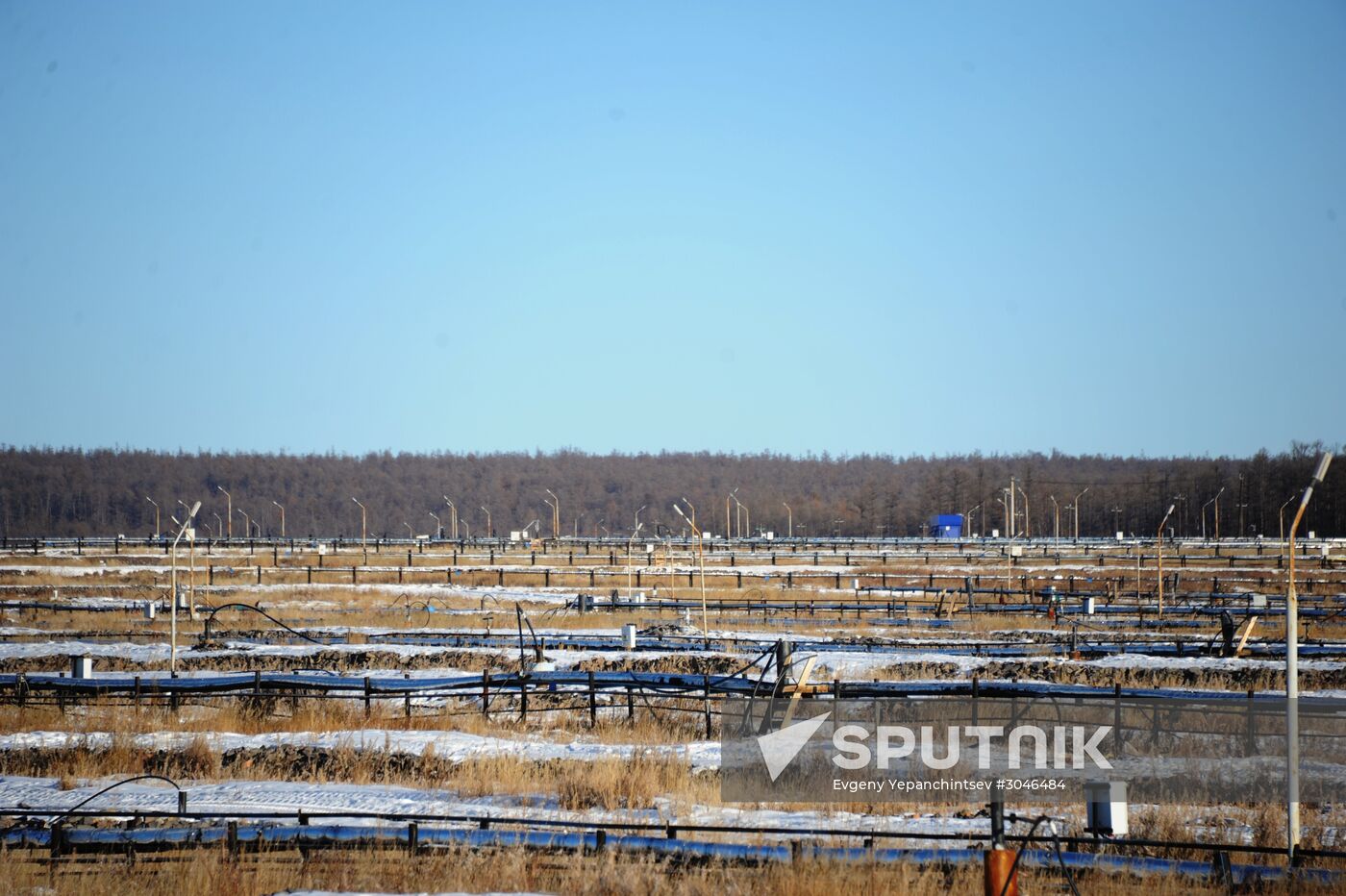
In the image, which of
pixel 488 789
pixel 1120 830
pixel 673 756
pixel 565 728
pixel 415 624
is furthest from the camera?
pixel 415 624

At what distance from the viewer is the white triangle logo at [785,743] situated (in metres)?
17.0

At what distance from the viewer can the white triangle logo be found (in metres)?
17.0

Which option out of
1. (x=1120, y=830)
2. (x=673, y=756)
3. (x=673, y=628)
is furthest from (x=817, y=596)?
(x=1120, y=830)

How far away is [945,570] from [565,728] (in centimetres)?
5495

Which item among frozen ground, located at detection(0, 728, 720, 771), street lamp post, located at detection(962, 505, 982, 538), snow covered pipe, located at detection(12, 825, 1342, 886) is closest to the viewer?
snow covered pipe, located at detection(12, 825, 1342, 886)

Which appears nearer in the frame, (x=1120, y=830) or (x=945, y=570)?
(x=1120, y=830)

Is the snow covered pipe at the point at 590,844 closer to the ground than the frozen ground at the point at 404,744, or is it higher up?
higher up

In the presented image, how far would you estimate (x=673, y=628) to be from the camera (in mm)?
38000

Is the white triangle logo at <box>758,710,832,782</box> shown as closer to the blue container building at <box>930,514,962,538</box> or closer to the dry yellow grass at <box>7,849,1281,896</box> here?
the dry yellow grass at <box>7,849,1281,896</box>

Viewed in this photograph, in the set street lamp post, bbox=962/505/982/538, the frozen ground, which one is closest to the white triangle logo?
the frozen ground

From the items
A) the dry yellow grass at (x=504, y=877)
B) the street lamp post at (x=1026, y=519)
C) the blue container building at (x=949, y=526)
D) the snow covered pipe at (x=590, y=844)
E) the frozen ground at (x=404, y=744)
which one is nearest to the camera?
the dry yellow grass at (x=504, y=877)

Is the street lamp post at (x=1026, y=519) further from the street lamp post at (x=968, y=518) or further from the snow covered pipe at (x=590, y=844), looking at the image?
the snow covered pipe at (x=590, y=844)

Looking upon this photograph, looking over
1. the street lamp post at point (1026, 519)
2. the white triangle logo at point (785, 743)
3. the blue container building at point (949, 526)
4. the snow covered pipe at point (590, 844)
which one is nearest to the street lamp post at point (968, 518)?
the street lamp post at point (1026, 519)

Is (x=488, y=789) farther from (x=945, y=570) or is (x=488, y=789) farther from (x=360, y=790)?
(x=945, y=570)
